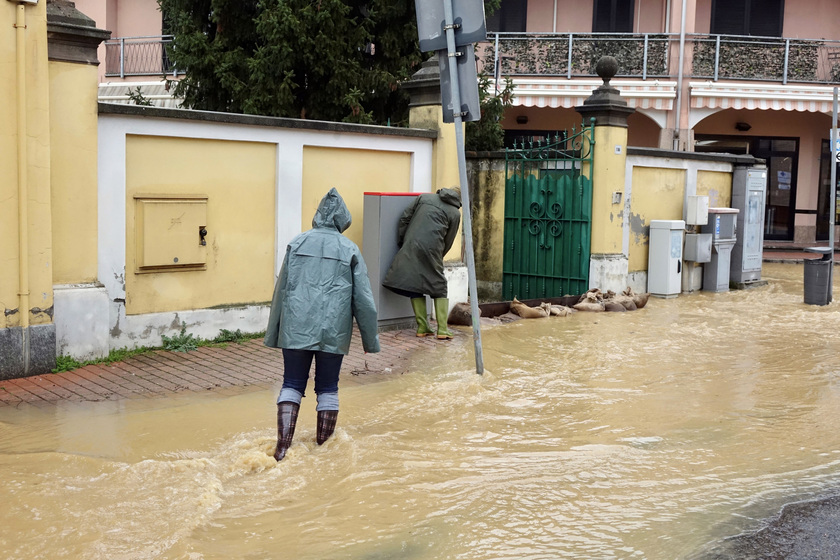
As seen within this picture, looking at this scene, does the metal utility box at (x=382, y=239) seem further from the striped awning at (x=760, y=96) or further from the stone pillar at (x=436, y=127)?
the striped awning at (x=760, y=96)

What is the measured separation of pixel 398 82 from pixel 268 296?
395 cm

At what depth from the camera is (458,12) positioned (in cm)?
699

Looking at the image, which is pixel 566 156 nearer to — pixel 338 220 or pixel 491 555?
pixel 338 220

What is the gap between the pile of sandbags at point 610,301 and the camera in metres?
11.6

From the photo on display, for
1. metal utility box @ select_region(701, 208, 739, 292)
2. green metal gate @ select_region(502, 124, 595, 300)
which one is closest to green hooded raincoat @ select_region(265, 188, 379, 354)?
green metal gate @ select_region(502, 124, 595, 300)

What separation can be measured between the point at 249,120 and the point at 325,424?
399 cm

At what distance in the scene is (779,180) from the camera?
2495 centimetres

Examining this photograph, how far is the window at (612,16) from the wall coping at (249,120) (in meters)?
15.2

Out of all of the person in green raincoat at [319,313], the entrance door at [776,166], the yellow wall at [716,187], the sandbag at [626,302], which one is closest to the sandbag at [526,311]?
the sandbag at [626,302]

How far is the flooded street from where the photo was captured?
424 centimetres

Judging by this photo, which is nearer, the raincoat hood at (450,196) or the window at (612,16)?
the raincoat hood at (450,196)

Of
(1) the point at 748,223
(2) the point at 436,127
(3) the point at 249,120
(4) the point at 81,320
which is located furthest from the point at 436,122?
(1) the point at 748,223

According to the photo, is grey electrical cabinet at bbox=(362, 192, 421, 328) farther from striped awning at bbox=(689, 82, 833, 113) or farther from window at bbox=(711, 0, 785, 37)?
window at bbox=(711, 0, 785, 37)

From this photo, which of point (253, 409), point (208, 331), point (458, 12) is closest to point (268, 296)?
point (208, 331)
